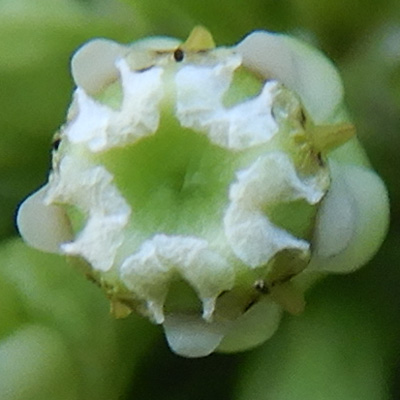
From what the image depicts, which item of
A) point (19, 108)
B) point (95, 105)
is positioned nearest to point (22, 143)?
point (19, 108)

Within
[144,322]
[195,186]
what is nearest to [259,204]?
[195,186]

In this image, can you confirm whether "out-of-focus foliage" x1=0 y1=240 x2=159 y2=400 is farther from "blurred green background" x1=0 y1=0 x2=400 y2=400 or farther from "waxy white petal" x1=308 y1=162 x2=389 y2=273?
"waxy white petal" x1=308 y1=162 x2=389 y2=273

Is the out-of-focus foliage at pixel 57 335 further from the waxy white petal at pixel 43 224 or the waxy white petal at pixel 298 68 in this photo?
the waxy white petal at pixel 298 68

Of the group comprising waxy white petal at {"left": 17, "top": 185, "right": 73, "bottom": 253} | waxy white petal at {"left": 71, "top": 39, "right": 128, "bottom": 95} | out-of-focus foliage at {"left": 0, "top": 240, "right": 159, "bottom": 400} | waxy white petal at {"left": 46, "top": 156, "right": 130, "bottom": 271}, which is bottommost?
out-of-focus foliage at {"left": 0, "top": 240, "right": 159, "bottom": 400}

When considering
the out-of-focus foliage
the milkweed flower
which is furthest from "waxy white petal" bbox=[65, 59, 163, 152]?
the out-of-focus foliage

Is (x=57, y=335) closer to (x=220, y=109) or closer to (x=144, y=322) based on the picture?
(x=144, y=322)

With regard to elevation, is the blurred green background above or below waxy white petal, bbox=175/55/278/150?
below

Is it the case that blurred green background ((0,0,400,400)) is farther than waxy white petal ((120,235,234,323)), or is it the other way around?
blurred green background ((0,0,400,400))
